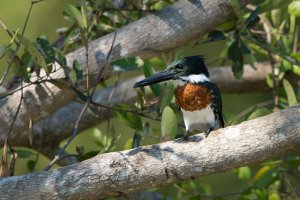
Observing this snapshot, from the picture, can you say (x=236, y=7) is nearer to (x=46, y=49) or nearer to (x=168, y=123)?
(x=168, y=123)

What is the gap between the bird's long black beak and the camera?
3524 mm

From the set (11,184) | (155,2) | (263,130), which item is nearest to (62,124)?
(155,2)

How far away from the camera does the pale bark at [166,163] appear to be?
282cm

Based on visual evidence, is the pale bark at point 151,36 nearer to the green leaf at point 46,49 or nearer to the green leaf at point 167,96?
the green leaf at point 46,49

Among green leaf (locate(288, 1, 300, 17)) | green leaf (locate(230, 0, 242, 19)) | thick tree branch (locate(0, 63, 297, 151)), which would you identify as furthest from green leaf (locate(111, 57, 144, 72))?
thick tree branch (locate(0, 63, 297, 151))

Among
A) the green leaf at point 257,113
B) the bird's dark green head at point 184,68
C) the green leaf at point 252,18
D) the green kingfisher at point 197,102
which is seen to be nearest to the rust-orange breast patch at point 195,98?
the green kingfisher at point 197,102

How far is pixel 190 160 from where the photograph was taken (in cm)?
286

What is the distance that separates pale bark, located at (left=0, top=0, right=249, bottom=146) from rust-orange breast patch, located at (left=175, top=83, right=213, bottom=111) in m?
0.33

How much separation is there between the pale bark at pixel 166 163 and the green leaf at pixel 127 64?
2.09ft

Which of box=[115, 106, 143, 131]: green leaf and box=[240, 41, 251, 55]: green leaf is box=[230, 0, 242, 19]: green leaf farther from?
box=[115, 106, 143, 131]: green leaf

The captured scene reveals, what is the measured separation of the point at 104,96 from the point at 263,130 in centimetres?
214

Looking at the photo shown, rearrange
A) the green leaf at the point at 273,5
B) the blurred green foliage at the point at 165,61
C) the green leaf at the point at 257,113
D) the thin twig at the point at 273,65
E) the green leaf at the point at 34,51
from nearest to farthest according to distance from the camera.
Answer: the green leaf at the point at 34,51 → the blurred green foliage at the point at 165,61 → the green leaf at the point at 257,113 → the green leaf at the point at 273,5 → the thin twig at the point at 273,65

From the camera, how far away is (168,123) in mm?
3170

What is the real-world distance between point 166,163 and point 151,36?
3.69 ft
